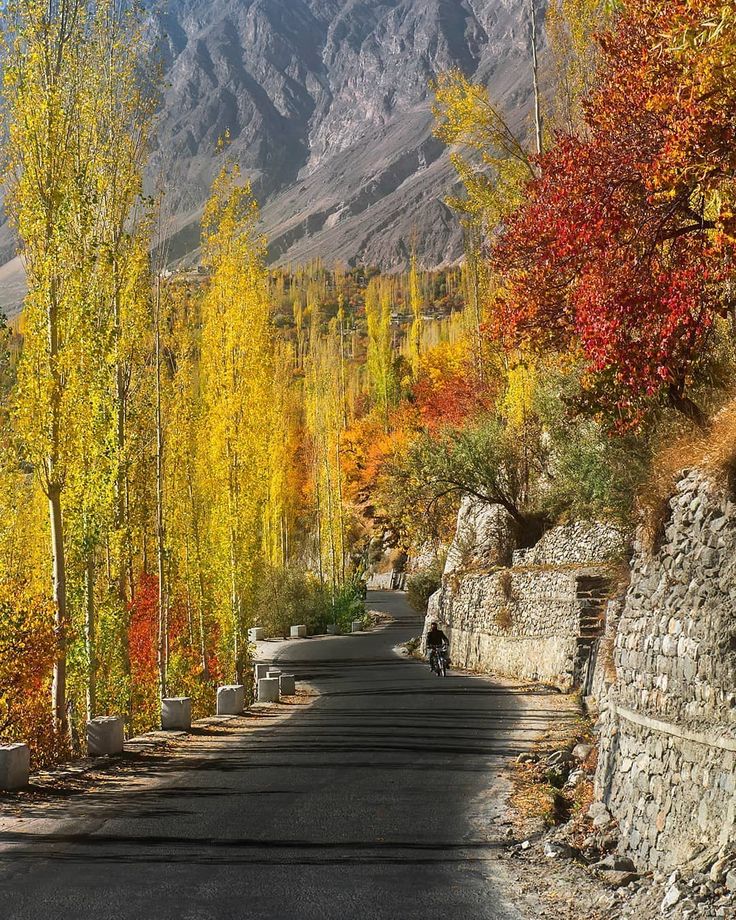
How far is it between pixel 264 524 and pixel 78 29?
30.2 m

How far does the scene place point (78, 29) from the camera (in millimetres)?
16703

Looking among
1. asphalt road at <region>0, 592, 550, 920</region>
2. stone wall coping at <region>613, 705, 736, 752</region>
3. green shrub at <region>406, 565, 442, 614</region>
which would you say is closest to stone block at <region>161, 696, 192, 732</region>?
asphalt road at <region>0, 592, 550, 920</region>

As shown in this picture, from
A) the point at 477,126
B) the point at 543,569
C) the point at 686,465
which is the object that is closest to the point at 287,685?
the point at 543,569

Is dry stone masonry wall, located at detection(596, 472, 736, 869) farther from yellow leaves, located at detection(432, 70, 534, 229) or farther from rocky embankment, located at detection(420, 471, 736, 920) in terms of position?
yellow leaves, located at detection(432, 70, 534, 229)

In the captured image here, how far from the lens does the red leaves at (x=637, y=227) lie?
338 inches

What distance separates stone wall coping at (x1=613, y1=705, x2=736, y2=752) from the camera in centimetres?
722

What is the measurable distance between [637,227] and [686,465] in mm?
2405

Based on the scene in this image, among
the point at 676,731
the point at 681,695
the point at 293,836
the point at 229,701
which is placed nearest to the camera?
the point at 676,731

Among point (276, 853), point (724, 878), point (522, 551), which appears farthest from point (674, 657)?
point (522, 551)

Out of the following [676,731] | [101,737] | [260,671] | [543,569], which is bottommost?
[260,671]

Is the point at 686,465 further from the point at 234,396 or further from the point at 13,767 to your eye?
the point at 234,396

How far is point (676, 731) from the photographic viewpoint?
808cm

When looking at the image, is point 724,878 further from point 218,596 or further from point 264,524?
point 264,524

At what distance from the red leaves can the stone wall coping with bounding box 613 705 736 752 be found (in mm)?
3045
